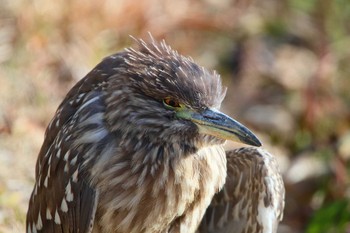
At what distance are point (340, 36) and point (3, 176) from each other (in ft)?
15.9

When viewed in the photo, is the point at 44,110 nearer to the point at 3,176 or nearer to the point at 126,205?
the point at 3,176

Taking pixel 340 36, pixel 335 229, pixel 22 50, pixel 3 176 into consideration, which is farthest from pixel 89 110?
pixel 340 36

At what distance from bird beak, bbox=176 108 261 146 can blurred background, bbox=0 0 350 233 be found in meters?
2.19

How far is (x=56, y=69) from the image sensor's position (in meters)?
10.1

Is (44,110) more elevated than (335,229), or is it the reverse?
(44,110)

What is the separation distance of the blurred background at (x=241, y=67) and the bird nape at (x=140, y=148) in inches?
60.1

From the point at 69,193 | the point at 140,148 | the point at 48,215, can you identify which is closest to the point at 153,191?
the point at 140,148

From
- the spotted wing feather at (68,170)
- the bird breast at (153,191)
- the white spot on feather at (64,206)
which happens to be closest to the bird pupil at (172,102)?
the bird breast at (153,191)

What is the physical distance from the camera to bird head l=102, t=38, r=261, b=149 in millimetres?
6027

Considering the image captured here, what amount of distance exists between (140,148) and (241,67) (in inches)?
226

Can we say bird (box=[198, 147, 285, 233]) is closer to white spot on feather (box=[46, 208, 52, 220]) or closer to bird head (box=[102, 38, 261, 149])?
bird head (box=[102, 38, 261, 149])

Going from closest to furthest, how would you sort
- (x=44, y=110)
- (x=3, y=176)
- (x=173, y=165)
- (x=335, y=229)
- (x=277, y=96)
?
1. (x=173, y=165)
2. (x=3, y=176)
3. (x=335, y=229)
4. (x=44, y=110)
5. (x=277, y=96)

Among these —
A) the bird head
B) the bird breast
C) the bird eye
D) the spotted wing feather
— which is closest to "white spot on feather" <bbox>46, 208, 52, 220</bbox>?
the spotted wing feather

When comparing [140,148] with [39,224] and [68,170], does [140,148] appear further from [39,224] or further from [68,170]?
[39,224]
